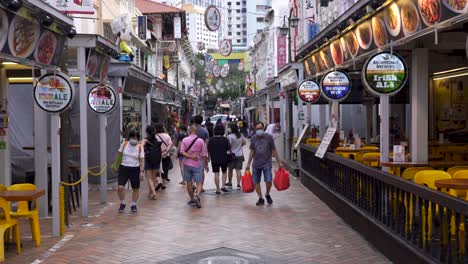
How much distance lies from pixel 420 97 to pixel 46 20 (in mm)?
5875

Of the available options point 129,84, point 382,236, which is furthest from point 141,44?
point 382,236

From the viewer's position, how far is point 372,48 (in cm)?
978

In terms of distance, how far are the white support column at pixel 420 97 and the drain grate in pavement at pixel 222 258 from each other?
3.81 metres

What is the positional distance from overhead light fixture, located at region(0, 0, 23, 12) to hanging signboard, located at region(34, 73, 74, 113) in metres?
2.14

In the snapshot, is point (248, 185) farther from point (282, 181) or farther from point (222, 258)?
point (222, 258)

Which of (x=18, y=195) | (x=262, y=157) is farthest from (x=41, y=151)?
(x=262, y=157)

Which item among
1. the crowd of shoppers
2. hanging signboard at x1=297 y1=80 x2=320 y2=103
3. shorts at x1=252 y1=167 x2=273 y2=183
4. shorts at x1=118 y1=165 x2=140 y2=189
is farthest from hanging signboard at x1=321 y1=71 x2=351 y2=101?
shorts at x1=118 y1=165 x2=140 y2=189

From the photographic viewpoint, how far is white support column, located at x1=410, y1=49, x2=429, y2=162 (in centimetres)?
953

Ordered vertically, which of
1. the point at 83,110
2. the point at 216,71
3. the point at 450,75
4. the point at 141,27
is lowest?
the point at 83,110

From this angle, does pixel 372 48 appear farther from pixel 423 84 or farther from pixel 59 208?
pixel 59 208

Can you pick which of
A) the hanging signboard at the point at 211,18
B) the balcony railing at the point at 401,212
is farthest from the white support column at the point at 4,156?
the hanging signboard at the point at 211,18

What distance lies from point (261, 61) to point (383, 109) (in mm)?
53171

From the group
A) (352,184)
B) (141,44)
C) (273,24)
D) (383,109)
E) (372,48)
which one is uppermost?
(273,24)

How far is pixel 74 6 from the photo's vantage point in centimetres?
1352
